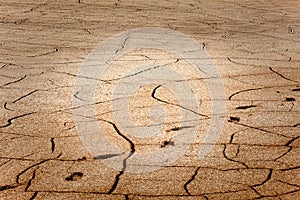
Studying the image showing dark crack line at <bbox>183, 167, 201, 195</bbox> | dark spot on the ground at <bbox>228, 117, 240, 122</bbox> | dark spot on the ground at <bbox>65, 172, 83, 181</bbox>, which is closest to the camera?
dark crack line at <bbox>183, 167, 201, 195</bbox>

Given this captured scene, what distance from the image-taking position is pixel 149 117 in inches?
145

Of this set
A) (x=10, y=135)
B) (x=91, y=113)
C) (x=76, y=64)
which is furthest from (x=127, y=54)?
(x=10, y=135)

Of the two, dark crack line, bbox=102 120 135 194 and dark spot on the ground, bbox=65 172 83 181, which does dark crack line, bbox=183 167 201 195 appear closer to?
dark crack line, bbox=102 120 135 194

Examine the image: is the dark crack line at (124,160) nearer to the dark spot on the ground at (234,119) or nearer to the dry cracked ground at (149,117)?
the dry cracked ground at (149,117)

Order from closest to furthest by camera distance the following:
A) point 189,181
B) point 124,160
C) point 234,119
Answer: point 189,181 → point 124,160 → point 234,119

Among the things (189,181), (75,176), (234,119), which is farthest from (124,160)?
(234,119)

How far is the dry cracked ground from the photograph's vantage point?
2.74 meters

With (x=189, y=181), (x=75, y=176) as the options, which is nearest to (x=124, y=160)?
(x=75, y=176)

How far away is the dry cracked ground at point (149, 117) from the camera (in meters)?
2.74

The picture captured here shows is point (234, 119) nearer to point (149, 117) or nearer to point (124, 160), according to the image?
point (149, 117)

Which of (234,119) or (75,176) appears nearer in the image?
(75,176)

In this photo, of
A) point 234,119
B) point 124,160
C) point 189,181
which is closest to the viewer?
point 189,181

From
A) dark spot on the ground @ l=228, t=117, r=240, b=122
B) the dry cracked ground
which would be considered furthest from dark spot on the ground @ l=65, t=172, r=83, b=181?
dark spot on the ground @ l=228, t=117, r=240, b=122

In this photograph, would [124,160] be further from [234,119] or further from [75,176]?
[234,119]
